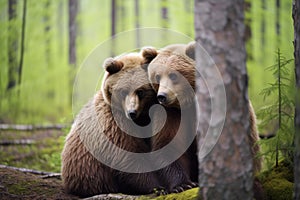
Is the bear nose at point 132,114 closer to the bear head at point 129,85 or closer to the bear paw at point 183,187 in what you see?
the bear head at point 129,85

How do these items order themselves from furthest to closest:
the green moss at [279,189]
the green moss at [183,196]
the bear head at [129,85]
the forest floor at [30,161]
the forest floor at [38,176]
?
the forest floor at [30,161]
the bear head at [129,85]
the forest floor at [38,176]
the green moss at [279,189]
the green moss at [183,196]

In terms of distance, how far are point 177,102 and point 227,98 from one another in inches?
59.3

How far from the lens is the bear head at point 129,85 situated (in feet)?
16.5

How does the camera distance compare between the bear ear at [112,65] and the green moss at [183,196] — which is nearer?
the green moss at [183,196]

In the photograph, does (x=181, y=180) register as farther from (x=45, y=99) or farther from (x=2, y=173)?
(x=45, y=99)

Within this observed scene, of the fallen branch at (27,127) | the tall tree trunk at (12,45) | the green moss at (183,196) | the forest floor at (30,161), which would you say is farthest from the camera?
the tall tree trunk at (12,45)

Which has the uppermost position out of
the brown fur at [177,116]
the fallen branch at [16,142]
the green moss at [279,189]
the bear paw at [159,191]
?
the brown fur at [177,116]

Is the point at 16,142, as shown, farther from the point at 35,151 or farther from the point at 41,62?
the point at 41,62

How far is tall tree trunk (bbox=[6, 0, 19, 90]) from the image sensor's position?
1260 centimetres

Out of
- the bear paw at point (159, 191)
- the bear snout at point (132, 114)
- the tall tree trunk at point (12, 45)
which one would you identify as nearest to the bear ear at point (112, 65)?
the bear snout at point (132, 114)

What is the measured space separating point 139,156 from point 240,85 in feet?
7.21

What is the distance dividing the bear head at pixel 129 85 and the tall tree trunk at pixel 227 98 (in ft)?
5.50

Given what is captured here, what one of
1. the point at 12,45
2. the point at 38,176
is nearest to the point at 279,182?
the point at 38,176

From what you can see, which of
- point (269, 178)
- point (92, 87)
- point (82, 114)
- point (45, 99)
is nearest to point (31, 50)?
point (45, 99)
